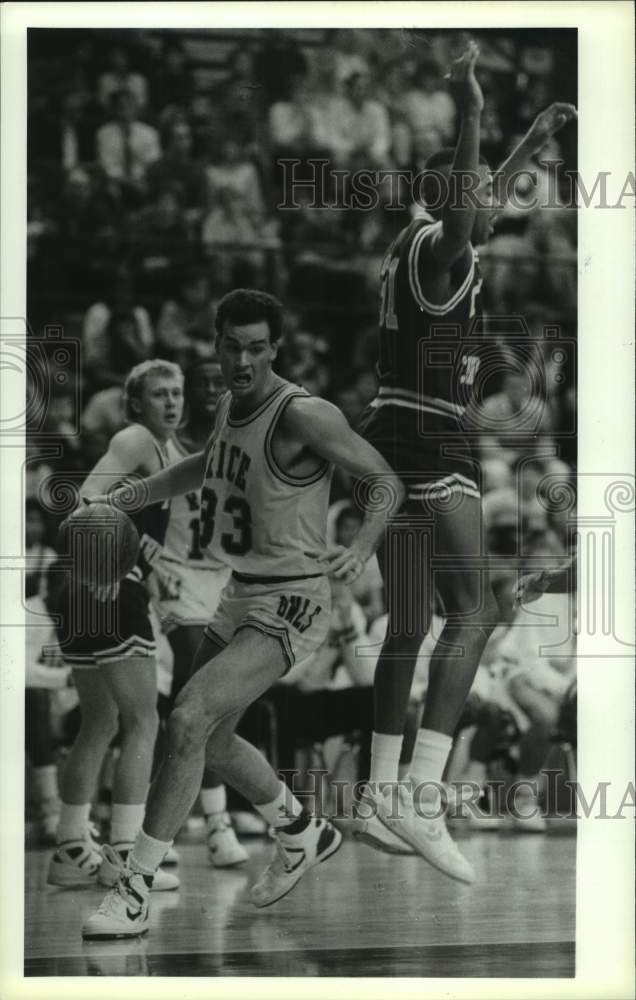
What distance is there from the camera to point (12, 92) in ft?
14.1

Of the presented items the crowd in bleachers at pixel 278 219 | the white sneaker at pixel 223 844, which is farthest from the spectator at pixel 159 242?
the white sneaker at pixel 223 844

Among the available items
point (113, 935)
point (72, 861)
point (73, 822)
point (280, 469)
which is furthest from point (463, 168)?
point (113, 935)

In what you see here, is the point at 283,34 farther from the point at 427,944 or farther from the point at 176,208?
the point at 427,944

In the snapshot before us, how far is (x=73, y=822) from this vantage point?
4.31 m

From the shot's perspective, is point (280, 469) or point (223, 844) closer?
point (280, 469)

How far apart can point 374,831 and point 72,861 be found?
103 centimetres

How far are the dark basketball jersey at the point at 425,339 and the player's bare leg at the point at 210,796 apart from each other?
1.04 m

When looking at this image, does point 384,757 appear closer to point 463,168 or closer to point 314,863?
point 314,863

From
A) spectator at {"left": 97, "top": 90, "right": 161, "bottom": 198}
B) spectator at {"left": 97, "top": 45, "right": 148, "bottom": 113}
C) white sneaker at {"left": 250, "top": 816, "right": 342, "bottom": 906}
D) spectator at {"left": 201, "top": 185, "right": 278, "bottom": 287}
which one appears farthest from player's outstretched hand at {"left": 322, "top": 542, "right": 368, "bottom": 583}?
spectator at {"left": 97, "top": 45, "right": 148, "bottom": 113}

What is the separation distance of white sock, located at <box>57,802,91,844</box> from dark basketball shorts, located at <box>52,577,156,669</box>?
1.58 ft

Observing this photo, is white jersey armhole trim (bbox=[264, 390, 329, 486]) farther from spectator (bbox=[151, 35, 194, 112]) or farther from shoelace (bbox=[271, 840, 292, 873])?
shoelace (bbox=[271, 840, 292, 873])

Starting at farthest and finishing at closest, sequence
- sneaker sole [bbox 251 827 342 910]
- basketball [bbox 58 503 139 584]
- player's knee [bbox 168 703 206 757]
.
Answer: basketball [bbox 58 503 139 584]
sneaker sole [bbox 251 827 342 910]
player's knee [bbox 168 703 206 757]

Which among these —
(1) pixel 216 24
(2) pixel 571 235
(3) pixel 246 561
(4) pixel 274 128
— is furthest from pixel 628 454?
(1) pixel 216 24

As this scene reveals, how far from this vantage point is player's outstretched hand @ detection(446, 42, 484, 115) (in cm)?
425
